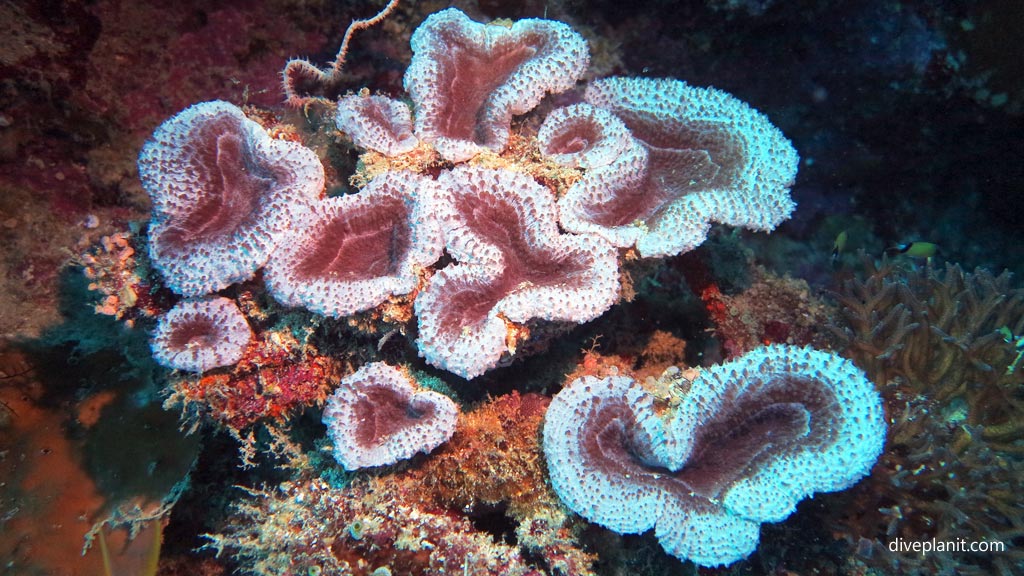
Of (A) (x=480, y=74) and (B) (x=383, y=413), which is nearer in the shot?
(B) (x=383, y=413)

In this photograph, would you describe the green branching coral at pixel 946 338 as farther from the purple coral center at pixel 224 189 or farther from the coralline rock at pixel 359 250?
the purple coral center at pixel 224 189

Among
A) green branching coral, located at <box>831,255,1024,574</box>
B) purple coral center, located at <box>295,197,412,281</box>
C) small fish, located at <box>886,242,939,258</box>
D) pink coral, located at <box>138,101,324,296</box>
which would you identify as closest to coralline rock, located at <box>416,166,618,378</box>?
purple coral center, located at <box>295,197,412,281</box>

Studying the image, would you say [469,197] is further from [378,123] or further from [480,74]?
[480,74]

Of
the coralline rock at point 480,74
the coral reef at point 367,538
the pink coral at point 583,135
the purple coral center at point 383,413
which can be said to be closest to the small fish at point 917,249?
the pink coral at point 583,135

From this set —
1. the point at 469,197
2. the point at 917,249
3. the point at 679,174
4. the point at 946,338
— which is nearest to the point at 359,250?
the point at 469,197

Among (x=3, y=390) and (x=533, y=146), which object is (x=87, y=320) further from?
(x=533, y=146)

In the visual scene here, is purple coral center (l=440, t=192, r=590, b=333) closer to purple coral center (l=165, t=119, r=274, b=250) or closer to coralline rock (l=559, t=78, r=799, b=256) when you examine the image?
coralline rock (l=559, t=78, r=799, b=256)

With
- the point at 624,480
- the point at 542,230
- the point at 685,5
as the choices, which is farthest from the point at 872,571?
the point at 685,5
